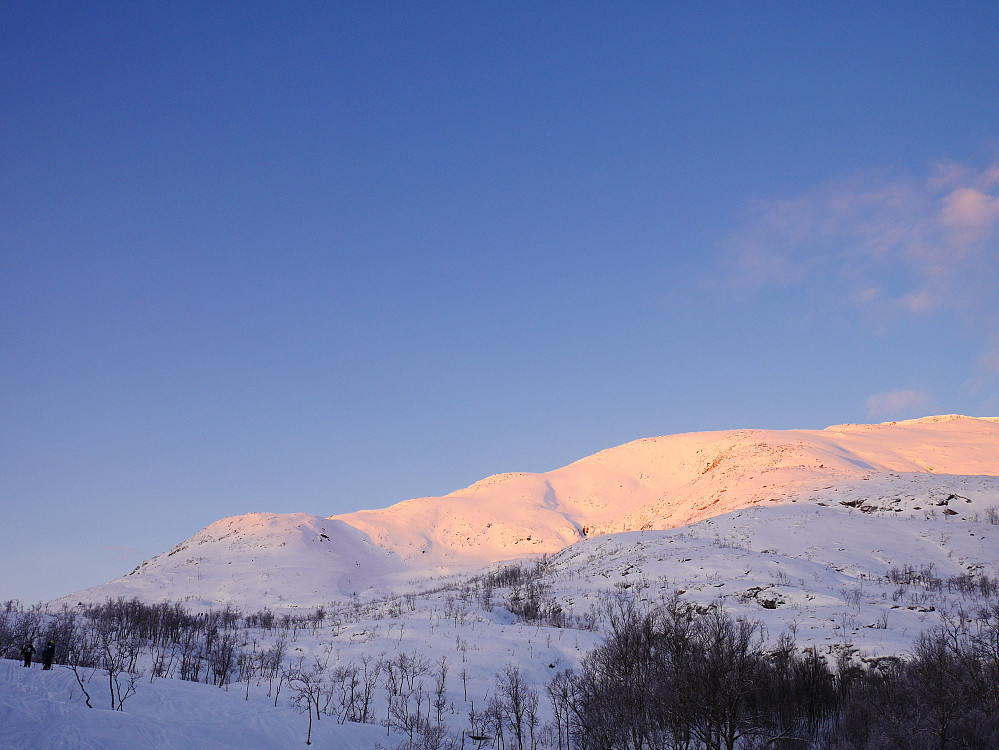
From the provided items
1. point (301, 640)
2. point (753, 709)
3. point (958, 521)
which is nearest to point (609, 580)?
point (301, 640)

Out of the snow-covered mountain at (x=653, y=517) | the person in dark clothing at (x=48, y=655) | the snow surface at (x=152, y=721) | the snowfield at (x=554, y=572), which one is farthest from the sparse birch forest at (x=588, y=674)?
the snow-covered mountain at (x=653, y=517)

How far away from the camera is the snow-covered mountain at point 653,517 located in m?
53.1

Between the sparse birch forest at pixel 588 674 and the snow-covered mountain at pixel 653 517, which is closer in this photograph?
the sparse birch forest at pixel 588 674

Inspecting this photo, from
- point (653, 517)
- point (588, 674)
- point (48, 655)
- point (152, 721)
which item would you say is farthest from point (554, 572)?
point (152, 721)

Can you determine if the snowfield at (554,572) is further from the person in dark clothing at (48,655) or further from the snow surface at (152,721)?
the person in dark clothing at (48,655)

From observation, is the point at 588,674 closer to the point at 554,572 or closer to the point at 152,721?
the point at 152,721

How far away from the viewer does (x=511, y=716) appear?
26984mm

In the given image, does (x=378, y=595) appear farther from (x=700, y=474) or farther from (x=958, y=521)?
(x=700, y=474)

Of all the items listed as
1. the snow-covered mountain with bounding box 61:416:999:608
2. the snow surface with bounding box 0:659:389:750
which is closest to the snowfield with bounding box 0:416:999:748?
the snow surface with bounding box 0:659:389:750

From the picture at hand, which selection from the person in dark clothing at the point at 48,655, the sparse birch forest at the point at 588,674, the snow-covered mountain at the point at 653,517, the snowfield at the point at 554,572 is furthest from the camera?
the snow-covered mountain at the point at 653,517

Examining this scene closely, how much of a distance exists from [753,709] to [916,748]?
5029 millimetres

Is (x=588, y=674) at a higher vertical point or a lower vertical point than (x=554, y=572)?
lower

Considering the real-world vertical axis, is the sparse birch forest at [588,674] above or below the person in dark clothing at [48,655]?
below

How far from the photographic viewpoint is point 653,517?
88375mm
